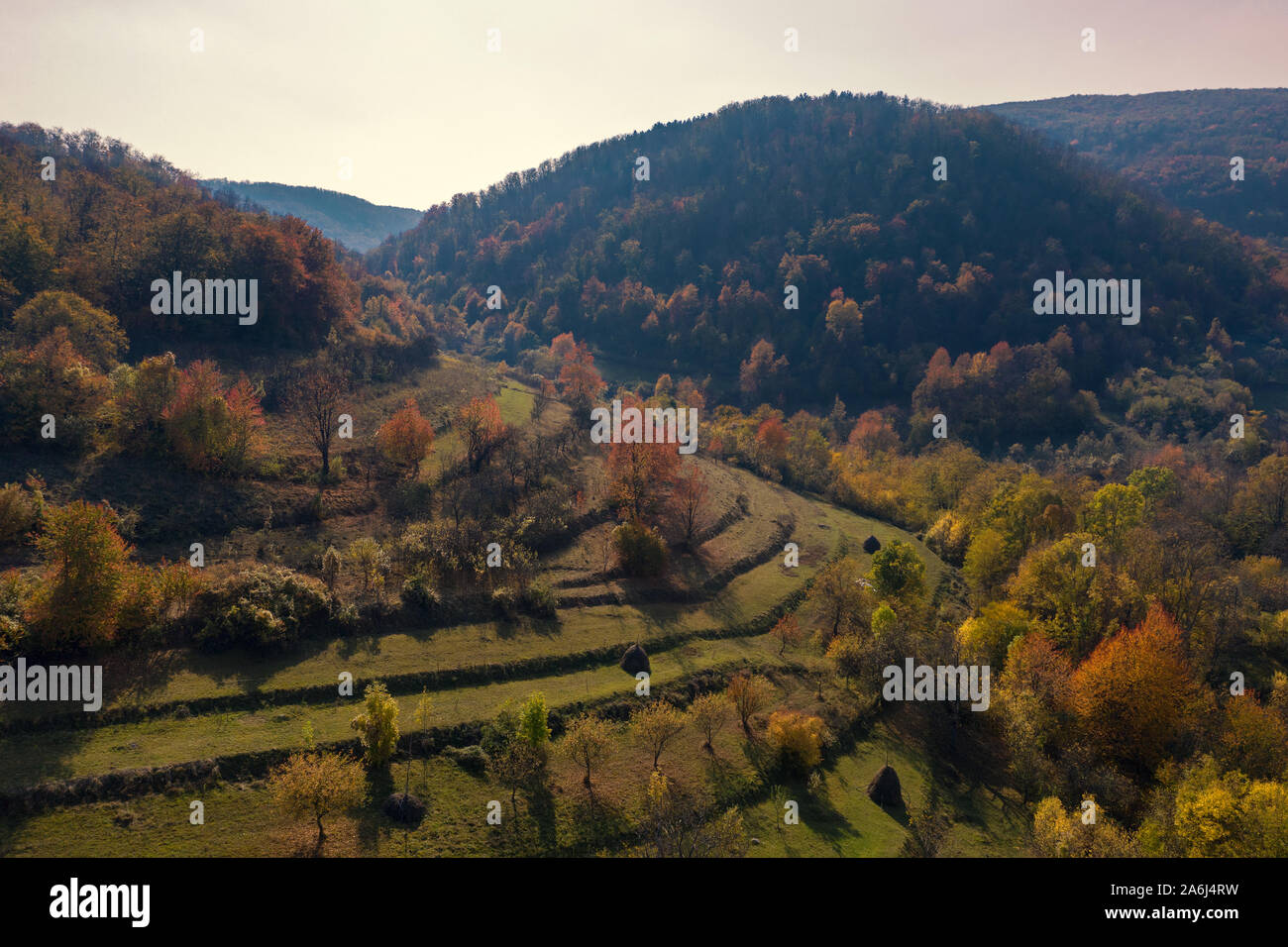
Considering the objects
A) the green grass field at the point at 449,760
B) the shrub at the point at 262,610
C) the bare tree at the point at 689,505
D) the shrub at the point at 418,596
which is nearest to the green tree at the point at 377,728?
the green grass field at the point at 449,760

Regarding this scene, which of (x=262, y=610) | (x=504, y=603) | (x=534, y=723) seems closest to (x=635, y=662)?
(x=504, y=603)

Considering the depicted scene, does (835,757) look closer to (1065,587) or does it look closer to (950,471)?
(1065,587)

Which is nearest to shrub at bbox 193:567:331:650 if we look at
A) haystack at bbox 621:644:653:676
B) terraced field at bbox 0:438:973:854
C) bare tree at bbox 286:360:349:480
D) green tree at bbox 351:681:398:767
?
terraced field at bbox 0:438:973:854

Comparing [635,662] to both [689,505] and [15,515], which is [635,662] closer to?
[689,505]

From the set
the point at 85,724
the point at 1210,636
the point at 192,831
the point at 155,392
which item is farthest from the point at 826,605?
the point at 155,392

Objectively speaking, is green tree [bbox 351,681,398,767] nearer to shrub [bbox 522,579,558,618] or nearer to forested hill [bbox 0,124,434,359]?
shrub [bbox 522,579,558,618]

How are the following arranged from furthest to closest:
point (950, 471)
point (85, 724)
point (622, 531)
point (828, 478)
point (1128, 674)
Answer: point (828, 478)
point (950, 471)
point (622, 531)
point (1128, 674)
point (85, 724)

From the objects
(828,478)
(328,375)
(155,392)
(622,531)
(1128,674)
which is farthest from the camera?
(828,478)
